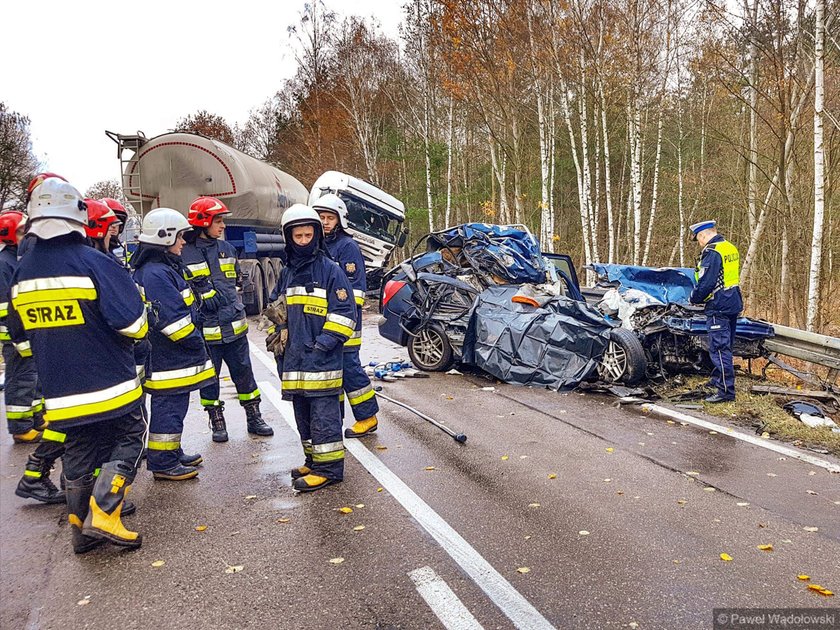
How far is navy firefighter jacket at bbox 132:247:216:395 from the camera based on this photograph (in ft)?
13.3

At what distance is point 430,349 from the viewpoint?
7902 millimetres

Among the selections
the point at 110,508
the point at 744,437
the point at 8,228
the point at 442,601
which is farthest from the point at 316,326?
the point at 744,437

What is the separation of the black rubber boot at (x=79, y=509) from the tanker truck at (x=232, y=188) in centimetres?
772

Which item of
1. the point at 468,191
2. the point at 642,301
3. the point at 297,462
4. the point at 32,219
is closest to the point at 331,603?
the point at 297,462

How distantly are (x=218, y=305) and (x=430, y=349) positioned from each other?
133 inches

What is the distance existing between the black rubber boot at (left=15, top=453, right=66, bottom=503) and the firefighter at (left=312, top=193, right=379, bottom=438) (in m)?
2.20

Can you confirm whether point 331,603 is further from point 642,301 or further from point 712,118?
point 712,118

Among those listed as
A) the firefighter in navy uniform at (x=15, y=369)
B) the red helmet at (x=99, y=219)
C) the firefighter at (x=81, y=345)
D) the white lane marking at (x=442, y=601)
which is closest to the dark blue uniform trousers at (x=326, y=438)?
the firefighter at (x=81, y=345)

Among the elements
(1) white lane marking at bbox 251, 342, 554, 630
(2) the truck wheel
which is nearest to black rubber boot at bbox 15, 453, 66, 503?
(1) white lane marking at bbox 251, 342, 554, 630

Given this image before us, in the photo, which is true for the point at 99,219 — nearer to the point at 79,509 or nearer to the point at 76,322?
the point at 76,322

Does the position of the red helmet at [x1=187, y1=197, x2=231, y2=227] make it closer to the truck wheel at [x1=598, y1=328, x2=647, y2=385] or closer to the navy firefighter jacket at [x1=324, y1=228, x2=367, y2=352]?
the navy firefighter jacket at [x1=324, y1=228, x2=367, y2=352]

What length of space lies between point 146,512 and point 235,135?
2005 inches

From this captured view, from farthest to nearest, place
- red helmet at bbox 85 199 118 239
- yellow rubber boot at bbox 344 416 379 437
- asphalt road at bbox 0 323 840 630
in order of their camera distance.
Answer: yellow rubber boot at bbox 344 416 379 437 → red helmet at bbox 85 199 118 239 → asphalt road at bbox 0 323 840 630

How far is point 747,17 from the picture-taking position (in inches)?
404
